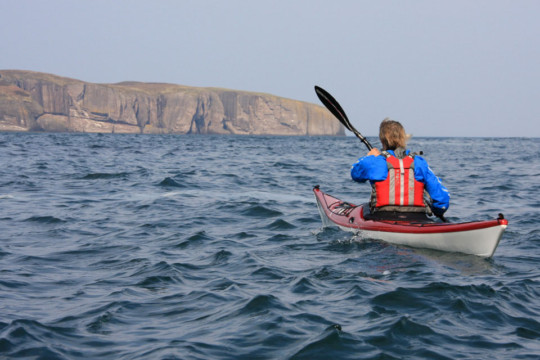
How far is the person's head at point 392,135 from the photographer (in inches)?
274

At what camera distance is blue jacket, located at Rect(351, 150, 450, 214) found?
6.92 metres

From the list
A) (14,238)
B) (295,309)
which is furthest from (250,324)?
(14,238)

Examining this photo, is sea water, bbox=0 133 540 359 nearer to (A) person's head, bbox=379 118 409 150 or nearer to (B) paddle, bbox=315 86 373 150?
(A) person's head, bbox=379 118 409 150

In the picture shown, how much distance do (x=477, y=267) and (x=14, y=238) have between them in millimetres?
6435

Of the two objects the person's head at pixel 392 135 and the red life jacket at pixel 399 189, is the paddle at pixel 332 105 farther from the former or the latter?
the red life jacket at pixel 399 189

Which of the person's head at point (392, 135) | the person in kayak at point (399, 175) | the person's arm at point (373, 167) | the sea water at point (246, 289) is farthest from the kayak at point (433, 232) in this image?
the person's head at point (392, 135)

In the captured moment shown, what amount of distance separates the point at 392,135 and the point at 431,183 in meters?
0.83

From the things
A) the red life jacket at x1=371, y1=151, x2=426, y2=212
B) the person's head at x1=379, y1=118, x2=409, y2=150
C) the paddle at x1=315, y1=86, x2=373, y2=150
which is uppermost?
the paddle at x1=315, y1=86, x2=373, y2=150

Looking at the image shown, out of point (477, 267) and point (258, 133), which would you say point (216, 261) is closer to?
point (477, 267)

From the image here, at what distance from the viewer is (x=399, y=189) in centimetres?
705

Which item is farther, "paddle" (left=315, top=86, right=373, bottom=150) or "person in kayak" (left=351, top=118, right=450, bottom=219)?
"paddle" (left=315, top=86, right=373, bottom=150)

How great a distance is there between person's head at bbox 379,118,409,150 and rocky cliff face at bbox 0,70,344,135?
15020cm

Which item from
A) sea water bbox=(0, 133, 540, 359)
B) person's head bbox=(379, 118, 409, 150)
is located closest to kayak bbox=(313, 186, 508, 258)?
A: sea water bbox=(0, 133, 540, 359)

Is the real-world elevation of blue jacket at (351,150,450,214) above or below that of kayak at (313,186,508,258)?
above
